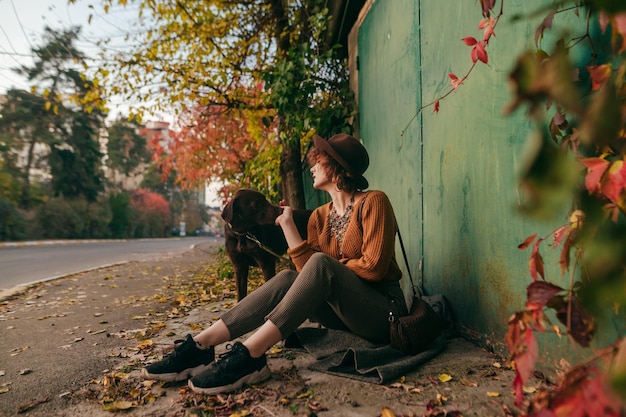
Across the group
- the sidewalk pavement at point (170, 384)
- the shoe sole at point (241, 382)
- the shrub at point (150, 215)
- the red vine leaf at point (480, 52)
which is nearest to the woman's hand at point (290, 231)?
the sidewalk pavement at point (170, 384)

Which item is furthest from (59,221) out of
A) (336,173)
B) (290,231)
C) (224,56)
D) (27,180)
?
(336,173)

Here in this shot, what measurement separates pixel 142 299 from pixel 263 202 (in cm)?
244

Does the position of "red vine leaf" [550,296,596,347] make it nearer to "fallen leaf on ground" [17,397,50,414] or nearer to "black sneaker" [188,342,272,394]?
"black sneaker" [188,342,272,394]

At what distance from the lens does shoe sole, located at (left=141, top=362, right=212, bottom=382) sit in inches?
97.7

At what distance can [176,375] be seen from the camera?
2498 mm

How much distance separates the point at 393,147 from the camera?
4383 mm

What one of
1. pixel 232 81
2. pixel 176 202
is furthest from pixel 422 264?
pixel 176 202

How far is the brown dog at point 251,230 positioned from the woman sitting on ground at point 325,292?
121 cm

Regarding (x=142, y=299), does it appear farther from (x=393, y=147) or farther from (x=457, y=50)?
(x=457, y=50)

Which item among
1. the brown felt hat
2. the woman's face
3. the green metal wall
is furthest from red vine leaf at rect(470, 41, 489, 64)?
the woman's face

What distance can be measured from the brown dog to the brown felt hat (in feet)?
4.80

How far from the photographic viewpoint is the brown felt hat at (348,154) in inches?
115

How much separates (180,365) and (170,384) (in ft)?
0.35

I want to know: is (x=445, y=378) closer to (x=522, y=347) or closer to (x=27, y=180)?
(x=522, y=347)
